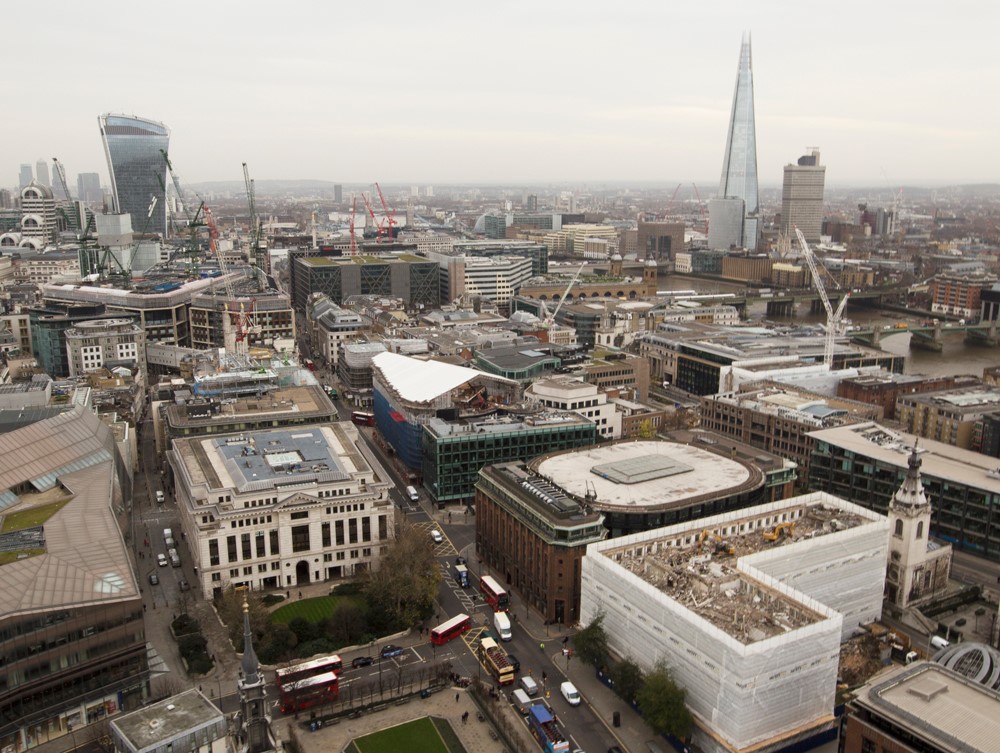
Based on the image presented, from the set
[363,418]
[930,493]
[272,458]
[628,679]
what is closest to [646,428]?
[930,493]

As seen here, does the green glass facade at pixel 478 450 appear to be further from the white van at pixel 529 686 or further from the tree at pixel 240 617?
the white van at pixel 529 686

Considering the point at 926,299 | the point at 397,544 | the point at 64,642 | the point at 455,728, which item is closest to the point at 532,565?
the point at 397,544

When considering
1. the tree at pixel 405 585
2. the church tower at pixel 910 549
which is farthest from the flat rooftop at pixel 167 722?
the church tower at pixel 910 549

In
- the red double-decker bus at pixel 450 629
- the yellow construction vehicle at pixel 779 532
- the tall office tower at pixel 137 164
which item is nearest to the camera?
the red double-decker bus at pixel 450 629

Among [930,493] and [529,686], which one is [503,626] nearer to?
[529,686]

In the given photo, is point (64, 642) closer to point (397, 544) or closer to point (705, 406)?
point (397, 544)

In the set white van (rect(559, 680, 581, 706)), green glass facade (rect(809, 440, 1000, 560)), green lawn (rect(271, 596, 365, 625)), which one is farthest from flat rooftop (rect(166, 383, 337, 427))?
green glass facade (rect(809, 440, 1000, 560))
